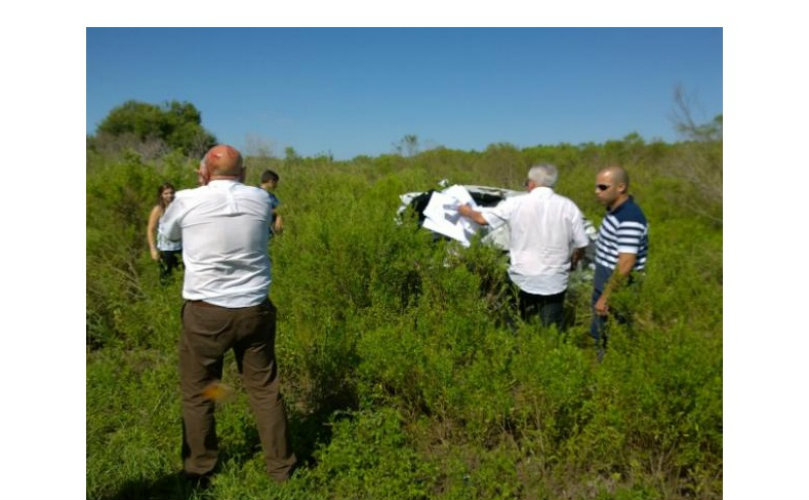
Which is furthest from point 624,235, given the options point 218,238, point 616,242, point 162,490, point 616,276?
point 162,490

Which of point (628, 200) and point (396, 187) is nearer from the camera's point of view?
point (628, 200)

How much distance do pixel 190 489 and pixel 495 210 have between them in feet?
8.46

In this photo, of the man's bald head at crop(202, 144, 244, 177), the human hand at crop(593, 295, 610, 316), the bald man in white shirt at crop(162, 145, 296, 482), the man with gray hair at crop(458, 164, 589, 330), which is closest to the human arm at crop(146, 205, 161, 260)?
the bald man in white shirt at crop(162, 145, 296, 482)

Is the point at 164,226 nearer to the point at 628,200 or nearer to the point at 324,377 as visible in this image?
the point at 324,377

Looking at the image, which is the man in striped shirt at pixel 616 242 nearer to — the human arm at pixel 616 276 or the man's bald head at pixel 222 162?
the human arm at pixel 616 276

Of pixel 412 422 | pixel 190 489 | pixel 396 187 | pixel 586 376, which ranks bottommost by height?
pixel 190 489

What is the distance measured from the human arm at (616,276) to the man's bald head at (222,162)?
224 cm

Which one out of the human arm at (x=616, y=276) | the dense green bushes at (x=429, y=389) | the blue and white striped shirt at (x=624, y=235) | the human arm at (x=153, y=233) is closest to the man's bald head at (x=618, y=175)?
the blue and white striped shirt at (x=624, y=235)

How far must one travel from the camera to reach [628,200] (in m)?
3.50

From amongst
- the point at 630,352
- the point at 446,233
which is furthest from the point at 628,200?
the point at 446,233

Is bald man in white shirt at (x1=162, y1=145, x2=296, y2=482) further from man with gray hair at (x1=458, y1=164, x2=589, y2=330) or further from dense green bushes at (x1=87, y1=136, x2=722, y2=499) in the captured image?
man with gray hair at (x1=458, y1=164, x2=589, y2=330)

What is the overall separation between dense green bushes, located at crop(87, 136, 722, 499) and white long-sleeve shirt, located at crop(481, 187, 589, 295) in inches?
11.9

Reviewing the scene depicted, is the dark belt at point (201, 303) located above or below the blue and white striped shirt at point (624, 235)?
below

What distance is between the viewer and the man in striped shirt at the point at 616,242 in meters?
3.36
